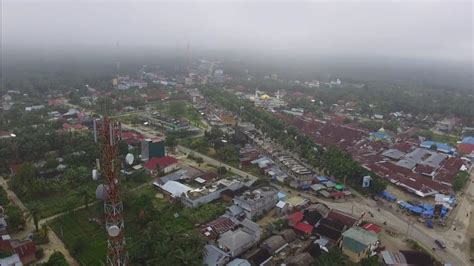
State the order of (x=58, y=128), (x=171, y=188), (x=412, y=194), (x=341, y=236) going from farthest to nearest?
(x=58, y=128), (x=412, y=194), (x=171, y=188), (x=341, y=236)

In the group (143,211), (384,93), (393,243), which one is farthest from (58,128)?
(384,93)

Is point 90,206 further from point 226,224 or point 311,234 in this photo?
point 311,234

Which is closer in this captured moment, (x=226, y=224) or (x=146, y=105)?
(x=226, y=224)

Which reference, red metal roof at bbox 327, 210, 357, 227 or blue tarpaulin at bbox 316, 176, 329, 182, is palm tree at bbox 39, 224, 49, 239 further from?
blue tarpaulin at bbox 316, 176, 329, 182

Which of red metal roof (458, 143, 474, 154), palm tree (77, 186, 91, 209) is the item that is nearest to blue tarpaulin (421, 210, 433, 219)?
red metal roof (458, 143, 474, 154)

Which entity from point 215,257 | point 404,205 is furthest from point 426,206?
point 215,257

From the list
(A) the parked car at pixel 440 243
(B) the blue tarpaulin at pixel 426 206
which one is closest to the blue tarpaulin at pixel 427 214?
(B) the blue tarpaulin at pixel 426 206

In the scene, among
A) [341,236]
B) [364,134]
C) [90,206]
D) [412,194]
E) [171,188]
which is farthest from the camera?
[364,134]
